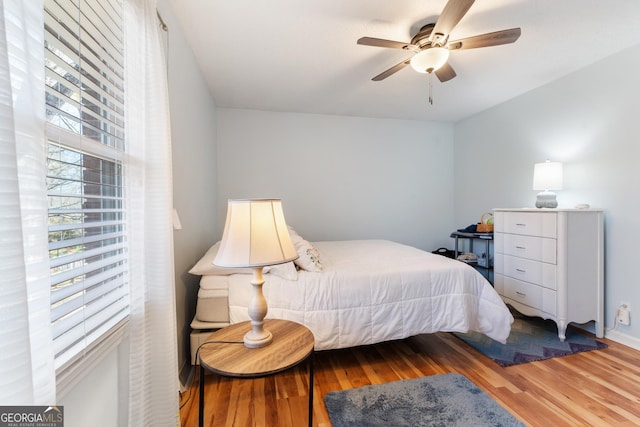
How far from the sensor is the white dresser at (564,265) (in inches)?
87.9

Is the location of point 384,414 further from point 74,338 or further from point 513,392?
point 74,338

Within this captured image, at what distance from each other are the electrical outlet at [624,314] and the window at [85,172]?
3540mm

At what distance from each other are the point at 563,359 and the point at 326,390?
183 cm

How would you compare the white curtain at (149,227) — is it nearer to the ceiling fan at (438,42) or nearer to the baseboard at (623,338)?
the ceiling fan at (438,42)

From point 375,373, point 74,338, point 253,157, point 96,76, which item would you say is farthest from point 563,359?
point 253,157

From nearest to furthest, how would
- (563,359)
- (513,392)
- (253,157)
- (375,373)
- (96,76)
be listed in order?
(96,76) < (513,392) < (375,373) < (563,359) < (253,157)

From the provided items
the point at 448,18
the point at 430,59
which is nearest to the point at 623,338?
the point at 430,59

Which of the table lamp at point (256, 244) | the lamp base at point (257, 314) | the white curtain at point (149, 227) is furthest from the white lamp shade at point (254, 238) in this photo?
the white curtain at point (149, 227)

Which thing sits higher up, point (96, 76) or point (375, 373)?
point (96, 76)

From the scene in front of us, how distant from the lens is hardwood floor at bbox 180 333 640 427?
1442 mm

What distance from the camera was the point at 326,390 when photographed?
165 centimetres

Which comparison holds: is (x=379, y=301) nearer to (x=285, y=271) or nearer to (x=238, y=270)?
(x=285, y=271)

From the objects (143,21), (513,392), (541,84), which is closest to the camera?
(143,21)

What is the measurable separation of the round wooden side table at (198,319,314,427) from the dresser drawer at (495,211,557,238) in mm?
2366
